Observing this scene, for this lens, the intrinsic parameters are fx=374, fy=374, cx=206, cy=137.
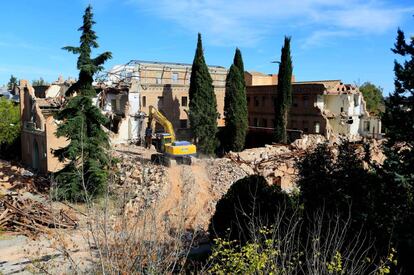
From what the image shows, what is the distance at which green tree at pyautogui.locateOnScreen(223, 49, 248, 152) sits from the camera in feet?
122

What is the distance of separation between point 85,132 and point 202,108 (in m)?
16.5

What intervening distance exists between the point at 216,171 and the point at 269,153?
6619 mm

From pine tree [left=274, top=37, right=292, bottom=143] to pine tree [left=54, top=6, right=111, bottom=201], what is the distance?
20.4m

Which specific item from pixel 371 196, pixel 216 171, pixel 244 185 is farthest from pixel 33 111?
pixel 371 196

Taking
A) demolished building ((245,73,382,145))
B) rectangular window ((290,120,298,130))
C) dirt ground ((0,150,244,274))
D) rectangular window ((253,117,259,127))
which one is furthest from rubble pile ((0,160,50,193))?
rectangular window ((253,117,259,127))

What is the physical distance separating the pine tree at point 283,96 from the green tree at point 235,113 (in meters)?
3.30

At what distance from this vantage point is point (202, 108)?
36.4 m

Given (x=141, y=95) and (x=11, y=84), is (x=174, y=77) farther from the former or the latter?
(x=11, y=84)

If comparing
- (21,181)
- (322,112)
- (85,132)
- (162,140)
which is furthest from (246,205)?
(322,112)

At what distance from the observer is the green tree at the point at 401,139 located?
9812 millimetres

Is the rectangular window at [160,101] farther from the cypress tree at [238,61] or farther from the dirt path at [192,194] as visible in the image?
the dirt path at [192,194]

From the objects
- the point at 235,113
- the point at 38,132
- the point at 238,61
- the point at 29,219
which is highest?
the point at 238,61

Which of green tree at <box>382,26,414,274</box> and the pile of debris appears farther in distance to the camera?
the pile of debris

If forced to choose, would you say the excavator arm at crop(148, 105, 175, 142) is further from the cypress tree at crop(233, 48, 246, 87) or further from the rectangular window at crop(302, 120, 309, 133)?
the rectangular window at crop(302, 120, 309, 133)
